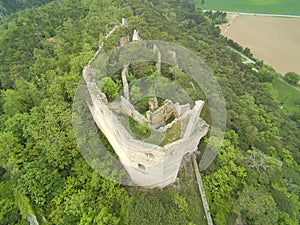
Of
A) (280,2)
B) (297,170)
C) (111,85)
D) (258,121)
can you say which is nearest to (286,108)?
(258,121)

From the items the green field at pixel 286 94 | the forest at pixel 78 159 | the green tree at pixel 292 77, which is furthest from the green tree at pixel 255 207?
the green tree at pixel 292 77

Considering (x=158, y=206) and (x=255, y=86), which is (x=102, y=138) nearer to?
(x=158, y=206)

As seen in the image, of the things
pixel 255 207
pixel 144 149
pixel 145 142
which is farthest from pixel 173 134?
pixel 255 207

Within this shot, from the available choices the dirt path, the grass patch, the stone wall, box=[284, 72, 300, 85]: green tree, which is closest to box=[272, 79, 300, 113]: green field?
box=[284, 72, 300, 85]: green tree

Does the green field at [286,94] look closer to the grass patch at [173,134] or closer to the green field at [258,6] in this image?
the green field at [258,6]

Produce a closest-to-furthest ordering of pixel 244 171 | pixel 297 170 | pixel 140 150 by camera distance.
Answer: pixel 140 150, pixel 244 171, pixel 297 170

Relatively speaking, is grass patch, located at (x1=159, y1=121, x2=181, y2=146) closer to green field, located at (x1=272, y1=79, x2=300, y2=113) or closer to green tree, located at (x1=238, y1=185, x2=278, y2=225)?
green tree, located at (x1=238, y1=185, x2=278, y2=225)
